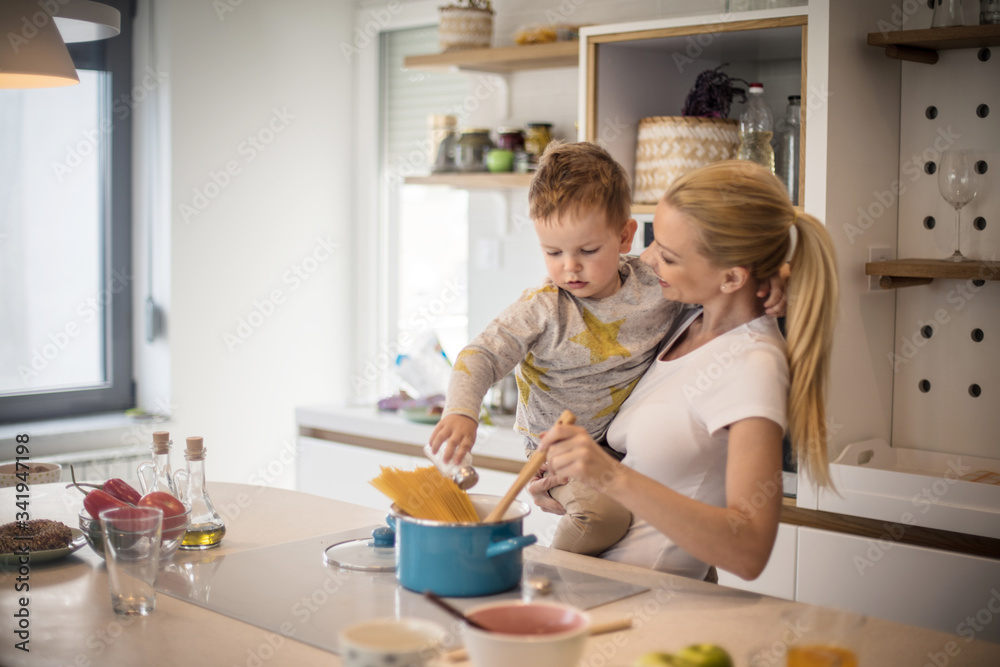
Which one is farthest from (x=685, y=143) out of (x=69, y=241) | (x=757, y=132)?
(x=69, y=241)

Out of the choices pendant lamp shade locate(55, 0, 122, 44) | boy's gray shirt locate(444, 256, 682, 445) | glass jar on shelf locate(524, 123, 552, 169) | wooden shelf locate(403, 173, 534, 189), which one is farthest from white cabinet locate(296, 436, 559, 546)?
pendant lamp shade locate(55, 0, 122, 44)

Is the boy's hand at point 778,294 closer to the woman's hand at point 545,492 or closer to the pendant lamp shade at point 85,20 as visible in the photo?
the woman's hand at point 545,492

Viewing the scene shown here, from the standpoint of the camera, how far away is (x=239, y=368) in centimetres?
372

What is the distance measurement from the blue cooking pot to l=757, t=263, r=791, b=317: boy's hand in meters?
0.52

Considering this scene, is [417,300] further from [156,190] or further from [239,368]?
[156,190]

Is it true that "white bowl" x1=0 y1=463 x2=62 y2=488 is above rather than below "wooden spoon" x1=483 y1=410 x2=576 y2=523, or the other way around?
below

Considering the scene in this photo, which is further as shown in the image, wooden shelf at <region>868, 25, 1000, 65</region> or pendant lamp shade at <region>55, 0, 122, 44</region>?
wooden shelf at <region>868, 25, 1000, 65</region>

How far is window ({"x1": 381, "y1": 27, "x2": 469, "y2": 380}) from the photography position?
12.8 feet

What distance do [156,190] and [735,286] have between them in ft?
8.70

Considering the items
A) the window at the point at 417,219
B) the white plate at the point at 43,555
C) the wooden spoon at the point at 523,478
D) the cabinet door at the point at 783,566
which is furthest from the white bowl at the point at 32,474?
the window at the point at 417,219

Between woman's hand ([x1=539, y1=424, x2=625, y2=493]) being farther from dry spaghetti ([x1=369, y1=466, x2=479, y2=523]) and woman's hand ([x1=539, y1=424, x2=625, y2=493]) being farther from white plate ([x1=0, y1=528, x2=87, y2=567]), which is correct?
white plate ([x1=0, y1=528, x2=87, y2=567])

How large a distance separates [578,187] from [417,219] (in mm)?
2487

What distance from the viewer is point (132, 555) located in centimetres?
119

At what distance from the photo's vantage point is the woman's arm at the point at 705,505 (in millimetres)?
1218
